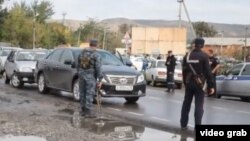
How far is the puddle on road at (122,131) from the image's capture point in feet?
33.7

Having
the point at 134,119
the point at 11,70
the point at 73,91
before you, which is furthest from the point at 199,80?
the point at 11,70

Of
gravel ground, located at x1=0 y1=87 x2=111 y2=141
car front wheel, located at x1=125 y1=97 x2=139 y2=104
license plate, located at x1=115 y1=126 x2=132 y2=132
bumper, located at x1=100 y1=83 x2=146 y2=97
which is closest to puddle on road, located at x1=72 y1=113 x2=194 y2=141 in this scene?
license plate, located at x1=115 y1=126 x2=132 y2=132

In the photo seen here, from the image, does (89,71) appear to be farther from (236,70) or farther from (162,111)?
(236,70)

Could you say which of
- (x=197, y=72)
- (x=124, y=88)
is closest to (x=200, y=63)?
(x=197, y=72)

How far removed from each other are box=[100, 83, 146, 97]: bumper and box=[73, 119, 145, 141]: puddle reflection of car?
10.8ft

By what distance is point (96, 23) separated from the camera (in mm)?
110688

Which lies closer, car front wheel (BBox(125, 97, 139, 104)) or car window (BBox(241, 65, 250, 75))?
car front wheel (BBox(125, 97, 139, 104))

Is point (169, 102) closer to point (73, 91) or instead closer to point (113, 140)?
point (73, 91)

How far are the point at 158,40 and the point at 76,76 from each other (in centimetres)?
4016

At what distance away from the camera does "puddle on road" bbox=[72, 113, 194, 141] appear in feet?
33.7

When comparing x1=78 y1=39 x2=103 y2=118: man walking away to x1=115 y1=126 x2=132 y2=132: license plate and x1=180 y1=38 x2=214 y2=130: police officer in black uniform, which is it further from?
x1=180 y1=38 x2=214 y2=130: police officer in black uniform

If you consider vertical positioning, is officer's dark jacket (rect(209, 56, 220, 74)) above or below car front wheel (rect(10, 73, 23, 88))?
above

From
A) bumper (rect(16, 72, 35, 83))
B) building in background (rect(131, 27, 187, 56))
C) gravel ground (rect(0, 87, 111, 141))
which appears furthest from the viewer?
building in background (rect(131, 27, 187, 56))

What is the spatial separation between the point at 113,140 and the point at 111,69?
648 cm
